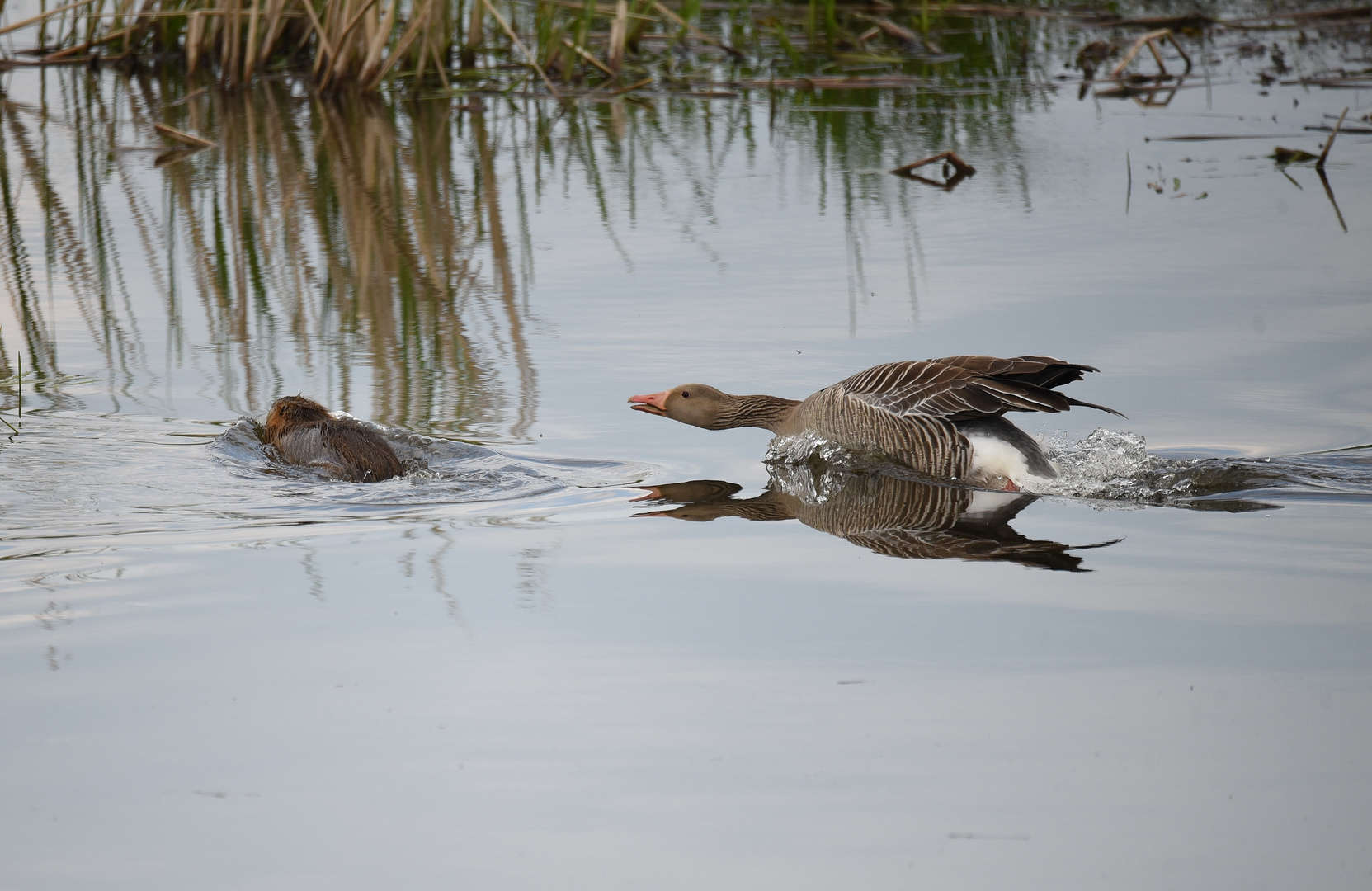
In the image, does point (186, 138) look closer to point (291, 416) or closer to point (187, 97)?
point (187, 97)

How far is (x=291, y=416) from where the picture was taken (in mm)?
7043

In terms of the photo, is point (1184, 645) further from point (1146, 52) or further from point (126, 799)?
point (1146, 52)

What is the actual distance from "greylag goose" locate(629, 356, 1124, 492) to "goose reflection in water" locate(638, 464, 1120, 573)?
0.49 ft

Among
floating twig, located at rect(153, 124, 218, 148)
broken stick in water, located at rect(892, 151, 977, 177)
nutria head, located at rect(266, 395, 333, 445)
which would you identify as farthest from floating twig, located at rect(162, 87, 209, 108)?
nutria head, located at rect(266, 395, 333, 445)

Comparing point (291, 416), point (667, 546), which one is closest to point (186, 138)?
point (291, 416)

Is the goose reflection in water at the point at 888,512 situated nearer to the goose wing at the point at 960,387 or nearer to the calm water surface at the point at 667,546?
the calm water surface at the point at 667,546

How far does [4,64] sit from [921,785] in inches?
687

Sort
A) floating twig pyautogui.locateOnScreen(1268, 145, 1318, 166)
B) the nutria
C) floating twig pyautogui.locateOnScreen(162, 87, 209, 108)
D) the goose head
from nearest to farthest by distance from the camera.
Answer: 1. the nutria
2. the goose head
3. floating twig pyautogui.locateOnScreen(1268, 145, 1318, 166)
4. floating twig pyautogui.locateOnScreen(162, 87, 209, 108)

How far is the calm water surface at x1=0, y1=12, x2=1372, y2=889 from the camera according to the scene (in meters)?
3.77

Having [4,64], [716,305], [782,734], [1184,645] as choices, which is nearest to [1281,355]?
[716,305]

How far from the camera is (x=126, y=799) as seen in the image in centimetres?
384

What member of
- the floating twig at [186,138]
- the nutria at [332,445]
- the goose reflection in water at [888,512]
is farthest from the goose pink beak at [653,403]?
the floating twig at [186,138]

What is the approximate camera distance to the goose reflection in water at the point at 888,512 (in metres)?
5.99

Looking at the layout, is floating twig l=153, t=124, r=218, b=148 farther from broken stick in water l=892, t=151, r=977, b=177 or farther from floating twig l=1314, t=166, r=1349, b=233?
floating twig l=1314, t=166, r=1349, b=233
